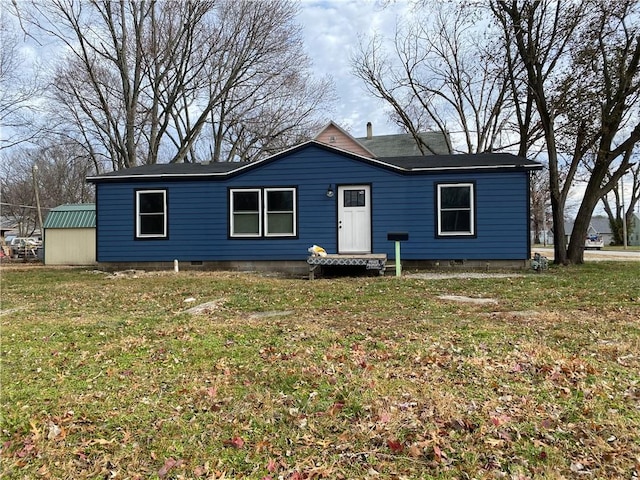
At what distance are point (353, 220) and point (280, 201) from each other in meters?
2.03

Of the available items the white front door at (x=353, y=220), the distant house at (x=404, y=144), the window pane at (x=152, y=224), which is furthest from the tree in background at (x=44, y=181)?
the white front door at (x=353, y=220)

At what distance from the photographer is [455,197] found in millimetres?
10969

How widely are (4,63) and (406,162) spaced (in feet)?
56.5

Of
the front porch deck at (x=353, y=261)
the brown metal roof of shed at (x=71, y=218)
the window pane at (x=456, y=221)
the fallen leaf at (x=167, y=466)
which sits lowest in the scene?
the fallen leaf at (x=167, y=466)

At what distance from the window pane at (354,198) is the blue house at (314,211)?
3 cm

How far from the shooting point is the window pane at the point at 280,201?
11430mm

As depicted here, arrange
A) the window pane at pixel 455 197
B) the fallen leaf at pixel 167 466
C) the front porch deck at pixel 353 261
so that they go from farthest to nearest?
the window pane at pixel 455 197 < the front porch deck at pixel 353 261 < the fallen leaf at pixel 167 466

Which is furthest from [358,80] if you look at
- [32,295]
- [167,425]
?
[167,425]

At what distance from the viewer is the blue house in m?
10.8

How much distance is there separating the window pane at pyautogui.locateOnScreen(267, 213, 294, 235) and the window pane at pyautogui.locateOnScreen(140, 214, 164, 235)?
3.08 m

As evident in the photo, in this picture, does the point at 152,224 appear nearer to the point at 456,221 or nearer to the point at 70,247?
the point at 456,221

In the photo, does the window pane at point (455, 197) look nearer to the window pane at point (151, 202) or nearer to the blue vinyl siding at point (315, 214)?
the blue vinyl siding at point (315, 214)

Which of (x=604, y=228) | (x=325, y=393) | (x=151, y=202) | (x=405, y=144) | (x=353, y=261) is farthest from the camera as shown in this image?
(x=604, y=228)

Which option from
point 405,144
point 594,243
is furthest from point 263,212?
point 594,243
